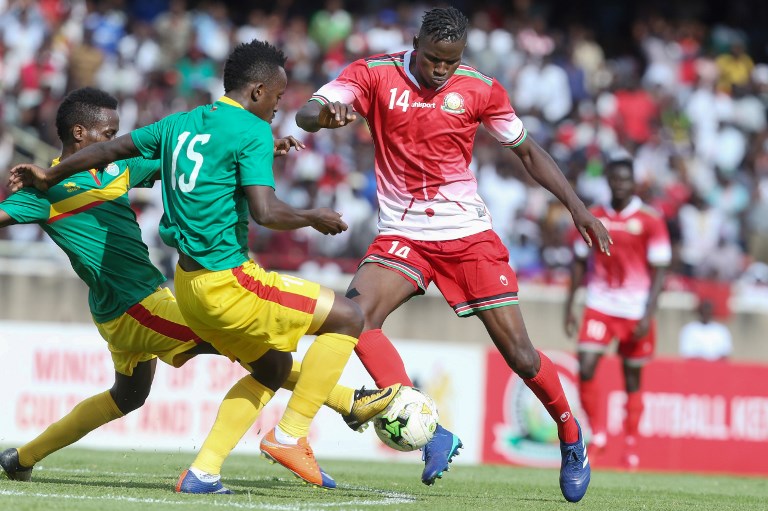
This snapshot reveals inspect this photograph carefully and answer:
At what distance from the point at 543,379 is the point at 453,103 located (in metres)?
1.79

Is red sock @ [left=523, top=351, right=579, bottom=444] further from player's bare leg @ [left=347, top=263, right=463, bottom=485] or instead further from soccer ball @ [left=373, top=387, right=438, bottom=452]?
soccer ball @ [left=373, top=387, right=438, bottom=452]

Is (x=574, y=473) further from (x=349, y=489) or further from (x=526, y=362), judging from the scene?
(x=349, y=489)

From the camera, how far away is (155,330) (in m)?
Answer: 7.17

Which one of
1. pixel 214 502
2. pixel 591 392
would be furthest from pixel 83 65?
pixel 214 502

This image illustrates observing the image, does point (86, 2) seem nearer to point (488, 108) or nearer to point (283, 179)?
point (283, 179)

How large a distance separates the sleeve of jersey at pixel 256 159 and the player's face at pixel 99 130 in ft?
4.62

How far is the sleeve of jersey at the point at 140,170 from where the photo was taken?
7.43 metres

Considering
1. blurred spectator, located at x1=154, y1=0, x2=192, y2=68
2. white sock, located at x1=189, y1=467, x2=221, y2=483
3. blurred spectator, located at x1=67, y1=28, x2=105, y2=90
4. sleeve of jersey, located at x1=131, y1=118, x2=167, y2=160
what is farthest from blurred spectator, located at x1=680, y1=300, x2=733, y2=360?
sleeve of jersey, located at x1=131, y1=118, x2=167, y2=160

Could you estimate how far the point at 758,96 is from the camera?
71.9ft

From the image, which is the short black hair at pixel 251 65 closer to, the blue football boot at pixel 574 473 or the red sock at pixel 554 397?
the red sock at pixel 554 397

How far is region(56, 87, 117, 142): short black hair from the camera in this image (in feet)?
24.0

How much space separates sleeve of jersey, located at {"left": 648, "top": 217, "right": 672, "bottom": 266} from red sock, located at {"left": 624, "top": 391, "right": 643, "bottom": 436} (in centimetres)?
135

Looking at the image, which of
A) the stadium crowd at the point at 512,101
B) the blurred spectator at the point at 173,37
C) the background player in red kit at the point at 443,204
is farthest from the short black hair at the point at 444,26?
the blurred spectator at the point at 173,37

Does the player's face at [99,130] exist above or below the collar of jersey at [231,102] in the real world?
below
